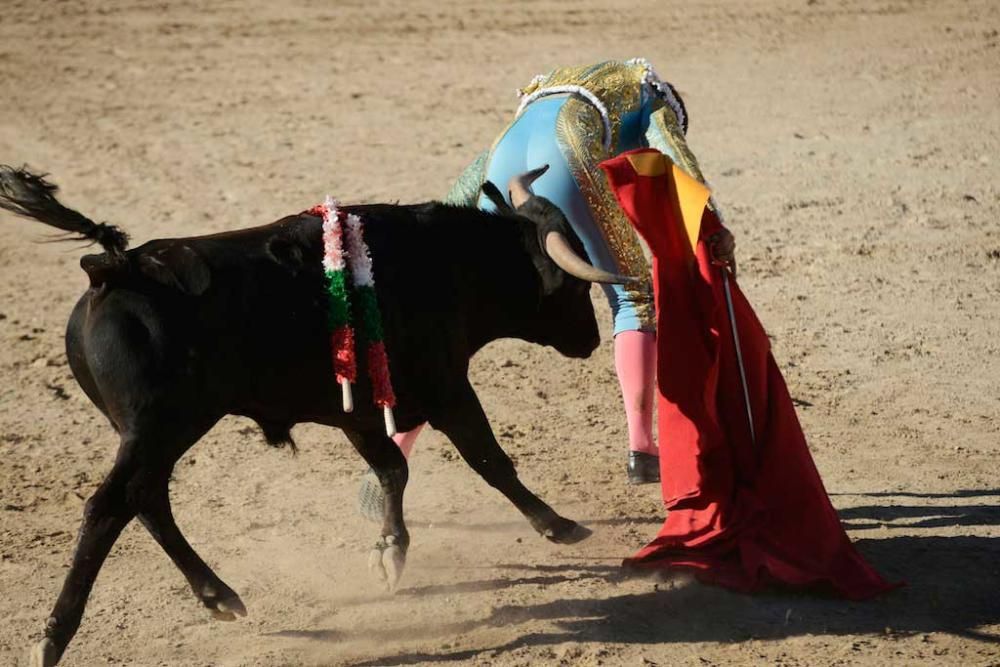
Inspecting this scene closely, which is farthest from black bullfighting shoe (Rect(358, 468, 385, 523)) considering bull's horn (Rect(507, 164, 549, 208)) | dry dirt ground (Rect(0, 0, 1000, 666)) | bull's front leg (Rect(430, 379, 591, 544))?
bull's horn (Rect(507, 164, 549, 208))

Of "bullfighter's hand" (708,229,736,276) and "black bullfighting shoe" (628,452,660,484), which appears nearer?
"bullfighter's hand" (708,229,736,276)

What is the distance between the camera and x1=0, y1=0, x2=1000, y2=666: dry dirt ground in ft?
15.5

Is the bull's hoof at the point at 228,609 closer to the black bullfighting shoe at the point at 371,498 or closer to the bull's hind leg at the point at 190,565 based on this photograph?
the bull's hind leg at the point at 190,565

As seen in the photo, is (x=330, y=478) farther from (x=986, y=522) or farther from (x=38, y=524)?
(x=986, y=522)

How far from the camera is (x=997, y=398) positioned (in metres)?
6.65

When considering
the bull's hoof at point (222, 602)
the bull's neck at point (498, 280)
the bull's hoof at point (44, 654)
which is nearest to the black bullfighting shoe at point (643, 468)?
the bull's neck at point (498, 280)

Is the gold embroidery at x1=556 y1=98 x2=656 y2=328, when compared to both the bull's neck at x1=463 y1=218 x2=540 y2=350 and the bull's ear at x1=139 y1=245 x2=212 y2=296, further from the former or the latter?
the bull's ear at x1=139 y1=245 x2=212 y2=296

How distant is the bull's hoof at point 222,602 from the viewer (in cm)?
451

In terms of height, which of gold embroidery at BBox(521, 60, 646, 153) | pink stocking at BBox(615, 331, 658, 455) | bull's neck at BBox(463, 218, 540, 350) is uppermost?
gold embroidery at BBox(521, 60, 646, 153)

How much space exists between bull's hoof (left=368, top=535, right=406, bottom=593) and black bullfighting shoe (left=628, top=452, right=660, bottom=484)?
116 centimetres

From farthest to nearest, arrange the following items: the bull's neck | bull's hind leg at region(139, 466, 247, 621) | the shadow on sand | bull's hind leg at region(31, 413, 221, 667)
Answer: the bull's neck
the shadow on sand
bull's hind leg at region(139, 466, 247, 621)
bull's hind leg at region(31, 413, 221, 667)

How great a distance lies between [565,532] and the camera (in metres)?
5.14

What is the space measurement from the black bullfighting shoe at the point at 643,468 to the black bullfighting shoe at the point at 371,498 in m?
0.98

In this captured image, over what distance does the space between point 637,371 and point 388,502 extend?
1122 millimetres
